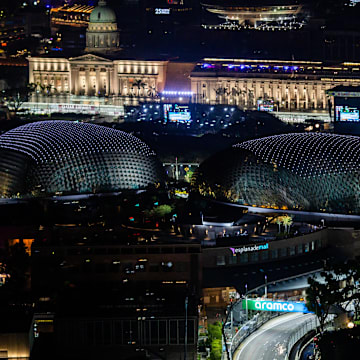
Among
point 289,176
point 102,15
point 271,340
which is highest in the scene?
point 102,15

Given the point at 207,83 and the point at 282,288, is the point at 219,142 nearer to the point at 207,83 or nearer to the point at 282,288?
the point at 207,83

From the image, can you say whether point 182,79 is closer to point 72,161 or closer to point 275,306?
point 72,161

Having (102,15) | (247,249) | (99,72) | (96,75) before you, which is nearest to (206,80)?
(99,72)

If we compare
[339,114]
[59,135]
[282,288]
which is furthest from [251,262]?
[339,114]

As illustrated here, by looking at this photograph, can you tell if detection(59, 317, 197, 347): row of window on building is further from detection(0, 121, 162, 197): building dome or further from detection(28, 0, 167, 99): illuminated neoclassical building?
detection(28, 0, 167, 99): illuminated neoclassical building

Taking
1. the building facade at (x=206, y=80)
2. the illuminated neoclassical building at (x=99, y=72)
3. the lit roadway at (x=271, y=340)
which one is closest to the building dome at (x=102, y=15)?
the illuminated neoclassical building at (x=99, y=72)
